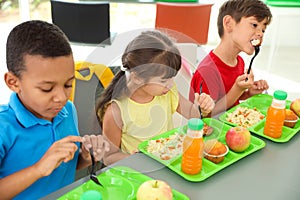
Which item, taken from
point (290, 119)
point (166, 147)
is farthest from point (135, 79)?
point (290, 119)

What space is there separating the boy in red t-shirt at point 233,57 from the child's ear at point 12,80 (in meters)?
0.59

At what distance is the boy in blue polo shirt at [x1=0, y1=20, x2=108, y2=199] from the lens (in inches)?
33.1

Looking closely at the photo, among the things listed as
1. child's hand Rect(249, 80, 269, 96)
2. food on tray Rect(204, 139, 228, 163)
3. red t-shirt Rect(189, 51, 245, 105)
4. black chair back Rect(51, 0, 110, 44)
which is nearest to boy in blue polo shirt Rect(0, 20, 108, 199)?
food on tray Rect(204, 139, 228, 163)

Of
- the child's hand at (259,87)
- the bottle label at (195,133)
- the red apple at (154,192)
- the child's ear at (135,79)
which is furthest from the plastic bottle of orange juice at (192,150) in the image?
the child's hand at (259,87)

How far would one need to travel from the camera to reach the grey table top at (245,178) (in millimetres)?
885

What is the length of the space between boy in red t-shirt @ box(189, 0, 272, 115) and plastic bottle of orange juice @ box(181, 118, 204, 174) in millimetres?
363

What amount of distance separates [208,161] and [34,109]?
1.63 ft

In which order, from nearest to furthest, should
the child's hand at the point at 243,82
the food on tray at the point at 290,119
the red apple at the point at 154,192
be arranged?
the red apple at the point at 154,192 < the food on tray at the point at 290,119 < the child's hand at the point at 243,82

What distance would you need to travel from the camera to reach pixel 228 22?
5.16 ft

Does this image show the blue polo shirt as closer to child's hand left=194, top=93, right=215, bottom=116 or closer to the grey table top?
the grey table top

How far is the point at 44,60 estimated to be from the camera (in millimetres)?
859

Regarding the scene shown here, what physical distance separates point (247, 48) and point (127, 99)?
0.64m

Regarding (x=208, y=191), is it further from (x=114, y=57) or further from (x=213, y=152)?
(x=114, y=57)

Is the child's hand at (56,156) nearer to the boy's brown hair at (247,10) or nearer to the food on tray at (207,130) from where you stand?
the food on tray at (207,130)
